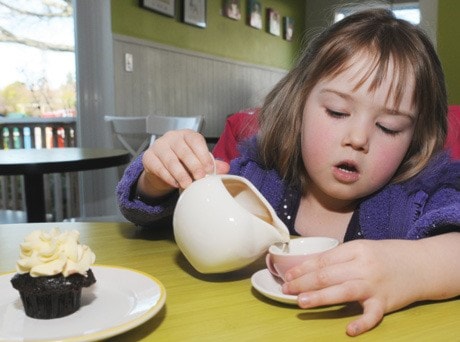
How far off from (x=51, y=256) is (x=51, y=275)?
0.07 feet

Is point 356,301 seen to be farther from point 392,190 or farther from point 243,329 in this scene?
point 392,190

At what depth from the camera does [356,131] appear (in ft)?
2.85

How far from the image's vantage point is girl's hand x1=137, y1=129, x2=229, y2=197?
2.56 feet

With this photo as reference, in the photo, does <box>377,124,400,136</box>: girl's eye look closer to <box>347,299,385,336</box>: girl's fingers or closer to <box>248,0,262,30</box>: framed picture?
<box>347,299,385,336</box>: girl's fingers

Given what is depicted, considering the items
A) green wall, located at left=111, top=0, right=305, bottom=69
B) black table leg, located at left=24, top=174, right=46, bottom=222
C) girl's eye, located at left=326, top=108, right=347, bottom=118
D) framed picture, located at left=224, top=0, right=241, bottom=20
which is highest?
framed picture, located at left=224, top=0, right=241, bottom=20

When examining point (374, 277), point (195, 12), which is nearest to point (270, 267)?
point (374, 277)

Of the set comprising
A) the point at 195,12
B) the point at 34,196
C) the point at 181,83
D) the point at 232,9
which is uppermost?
the point at 232,9

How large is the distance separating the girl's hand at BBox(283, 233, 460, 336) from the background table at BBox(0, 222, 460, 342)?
0.06 feet

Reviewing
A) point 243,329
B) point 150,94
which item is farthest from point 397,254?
point 150,94

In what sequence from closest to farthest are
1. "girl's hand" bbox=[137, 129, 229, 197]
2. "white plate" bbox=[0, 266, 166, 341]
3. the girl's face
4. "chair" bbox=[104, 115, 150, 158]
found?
"white plate" bbox=[0, 266, 166, 341], "girl's hand" bbox=[137, 129, 229, 197], the girl's face, "chair" bbox=[104, 115, 150, 158]

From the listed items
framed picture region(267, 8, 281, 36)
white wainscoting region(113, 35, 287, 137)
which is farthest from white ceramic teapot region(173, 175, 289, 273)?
framed picture region(267, 8, 281, 36)

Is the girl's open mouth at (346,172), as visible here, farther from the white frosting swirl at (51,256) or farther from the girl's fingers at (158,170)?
the white frosting swirl at (51,256)

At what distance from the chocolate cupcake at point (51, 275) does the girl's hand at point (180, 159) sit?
0.78 ft

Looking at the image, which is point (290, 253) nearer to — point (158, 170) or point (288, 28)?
point (158, 170)
